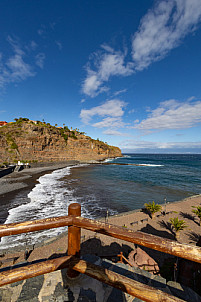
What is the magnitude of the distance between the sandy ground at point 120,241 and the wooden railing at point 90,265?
6337mm

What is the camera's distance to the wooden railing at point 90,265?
5.26ft

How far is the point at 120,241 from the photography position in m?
8.84

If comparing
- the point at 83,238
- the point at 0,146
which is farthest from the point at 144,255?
the point at 0,146

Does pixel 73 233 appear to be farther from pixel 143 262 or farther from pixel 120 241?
→ pixel 120 241

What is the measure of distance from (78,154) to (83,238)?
72.4 m

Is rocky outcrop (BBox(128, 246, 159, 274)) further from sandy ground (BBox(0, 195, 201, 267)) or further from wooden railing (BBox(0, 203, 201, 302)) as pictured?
wooden railing (BBox(0, 203, 201, 302))

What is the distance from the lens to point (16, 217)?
1219cm

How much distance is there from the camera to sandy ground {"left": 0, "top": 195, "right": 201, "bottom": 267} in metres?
7.38

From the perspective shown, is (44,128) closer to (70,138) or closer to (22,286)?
(70,138)

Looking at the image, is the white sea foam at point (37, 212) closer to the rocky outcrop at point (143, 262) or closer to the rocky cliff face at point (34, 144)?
the rocky outcrop at point (143, 262)

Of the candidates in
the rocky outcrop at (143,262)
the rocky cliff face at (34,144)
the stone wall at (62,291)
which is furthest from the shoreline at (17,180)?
the stone wall at (62,291)

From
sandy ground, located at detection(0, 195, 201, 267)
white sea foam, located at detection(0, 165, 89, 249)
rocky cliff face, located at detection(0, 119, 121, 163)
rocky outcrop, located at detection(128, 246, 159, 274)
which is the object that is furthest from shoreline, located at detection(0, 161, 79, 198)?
rocky outcrop, located at detection(128, 246, 159, 274)

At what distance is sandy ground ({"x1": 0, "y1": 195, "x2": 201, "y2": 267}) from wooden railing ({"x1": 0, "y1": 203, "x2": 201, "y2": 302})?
20.8ft

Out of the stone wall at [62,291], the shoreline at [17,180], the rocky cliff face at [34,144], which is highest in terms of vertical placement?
the rocky cliff face at [34,144]
